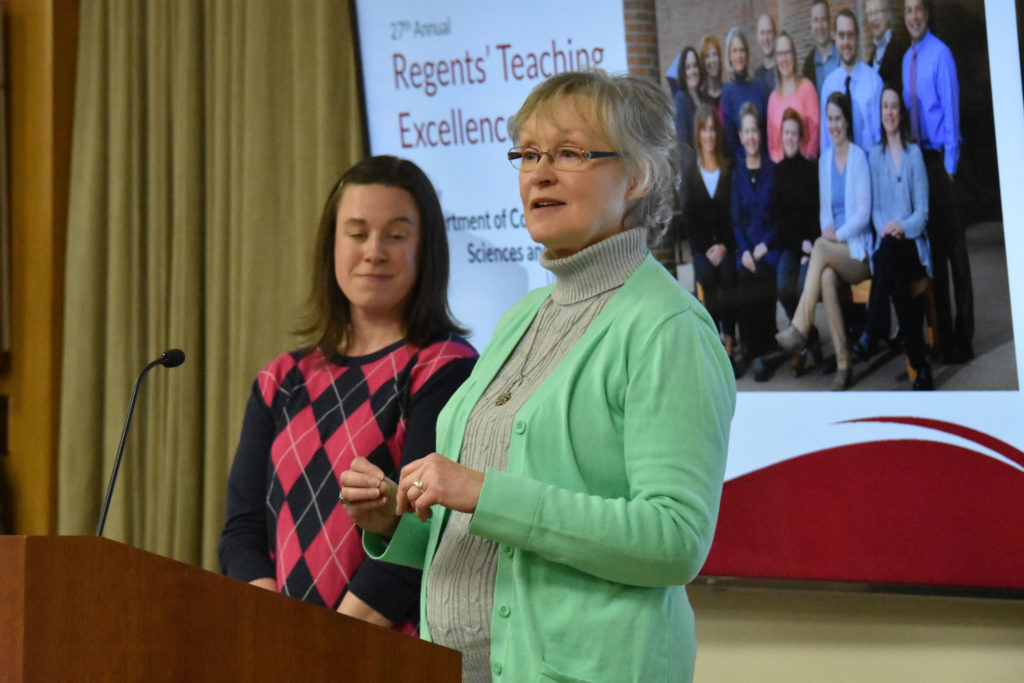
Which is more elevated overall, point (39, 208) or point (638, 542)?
point (39, 208)

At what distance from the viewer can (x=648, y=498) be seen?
4.22 feet

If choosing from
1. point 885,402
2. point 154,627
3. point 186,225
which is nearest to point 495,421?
point 154,627

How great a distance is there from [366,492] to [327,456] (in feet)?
2.06

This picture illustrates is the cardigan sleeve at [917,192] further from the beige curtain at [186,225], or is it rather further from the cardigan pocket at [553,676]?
the beige curtain at [186,225]

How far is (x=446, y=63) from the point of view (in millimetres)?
2904

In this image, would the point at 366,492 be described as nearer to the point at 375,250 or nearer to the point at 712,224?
the point at 375,250

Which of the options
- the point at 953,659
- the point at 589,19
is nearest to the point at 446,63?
the point at 589,19

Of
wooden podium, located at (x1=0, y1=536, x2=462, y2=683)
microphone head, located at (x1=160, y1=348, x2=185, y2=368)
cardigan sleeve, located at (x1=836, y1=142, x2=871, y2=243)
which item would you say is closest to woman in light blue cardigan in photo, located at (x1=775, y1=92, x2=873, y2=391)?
cardigan sleeve, located at (x1=836, y1=142, x2=871, y2=243)

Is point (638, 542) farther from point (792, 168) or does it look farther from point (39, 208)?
point (39, 208)

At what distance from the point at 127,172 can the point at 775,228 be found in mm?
2001

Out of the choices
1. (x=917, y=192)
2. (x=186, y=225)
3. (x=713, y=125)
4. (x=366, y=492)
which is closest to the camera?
(x=366, y=492)

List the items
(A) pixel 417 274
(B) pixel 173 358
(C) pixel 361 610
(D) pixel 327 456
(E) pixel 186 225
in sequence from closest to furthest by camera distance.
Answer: (B) pixel 173 358, (C) pixel 361 610, (D) pixel 327 456, (A) pixel 417 274, (E) pixel 186 225

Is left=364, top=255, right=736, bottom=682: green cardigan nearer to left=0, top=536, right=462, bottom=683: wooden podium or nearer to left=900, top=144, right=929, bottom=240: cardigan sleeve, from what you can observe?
left=0, top=536, right=462, bottom=683: wooden podium

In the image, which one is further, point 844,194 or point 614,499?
point 844,194
